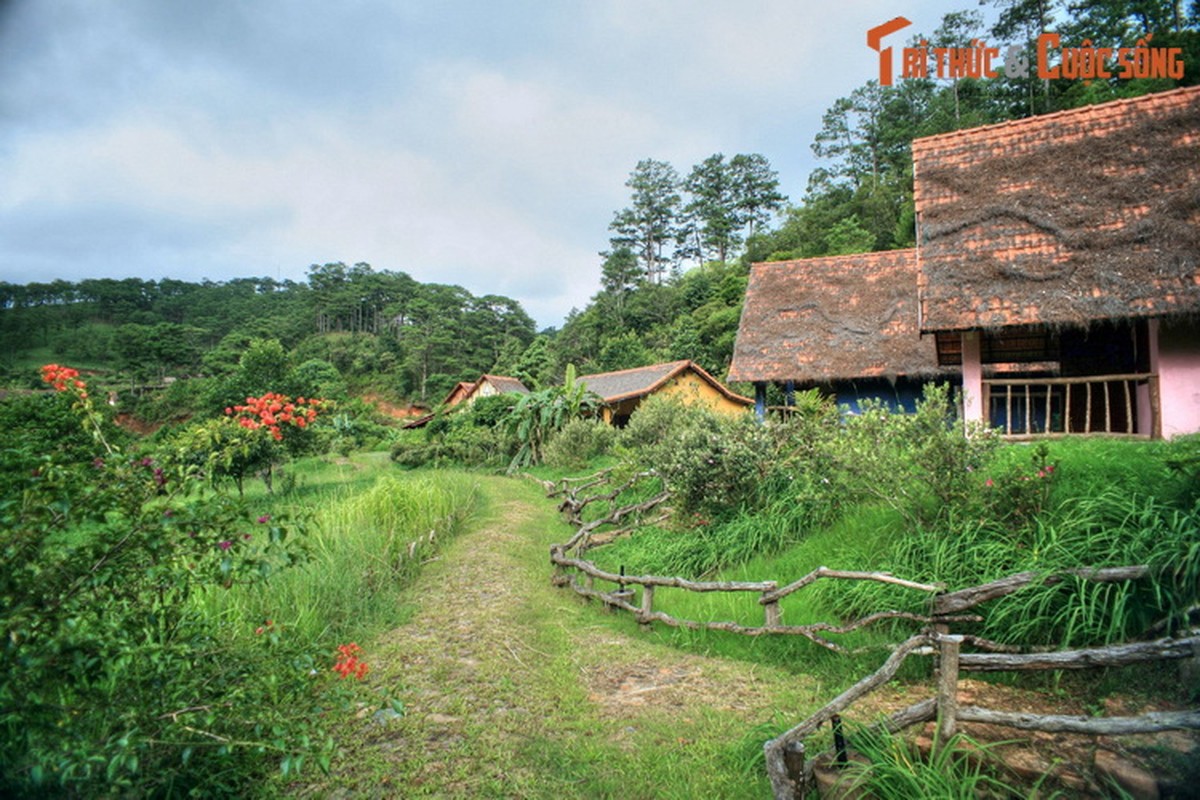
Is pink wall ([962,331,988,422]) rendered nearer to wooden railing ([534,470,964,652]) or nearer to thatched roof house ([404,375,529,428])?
wooden railing ([534,470,964,652])

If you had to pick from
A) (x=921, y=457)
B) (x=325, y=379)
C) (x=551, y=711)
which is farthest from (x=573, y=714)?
(x=325, y=379)

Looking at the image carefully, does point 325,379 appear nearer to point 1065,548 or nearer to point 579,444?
point 579,444

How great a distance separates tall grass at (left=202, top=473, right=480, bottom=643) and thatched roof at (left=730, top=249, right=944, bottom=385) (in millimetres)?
8162

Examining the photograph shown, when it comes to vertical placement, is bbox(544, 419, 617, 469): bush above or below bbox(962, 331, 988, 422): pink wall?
below

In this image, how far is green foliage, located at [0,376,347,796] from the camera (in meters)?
1.93

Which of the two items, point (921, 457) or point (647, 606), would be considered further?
point (647, 606)

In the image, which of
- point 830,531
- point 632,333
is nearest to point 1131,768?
point 830,531

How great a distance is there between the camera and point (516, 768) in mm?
3455

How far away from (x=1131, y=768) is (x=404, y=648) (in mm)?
4938

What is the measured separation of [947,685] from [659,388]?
2121cm

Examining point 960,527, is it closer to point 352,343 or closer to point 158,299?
point 158,299

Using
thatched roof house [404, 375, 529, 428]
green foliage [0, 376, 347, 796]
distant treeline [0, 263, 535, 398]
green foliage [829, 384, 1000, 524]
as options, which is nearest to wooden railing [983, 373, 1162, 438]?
green foliage [829, 384, 1000, 524]

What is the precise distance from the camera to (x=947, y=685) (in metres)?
2.92

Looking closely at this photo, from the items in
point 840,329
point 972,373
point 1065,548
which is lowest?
point 1065,548
